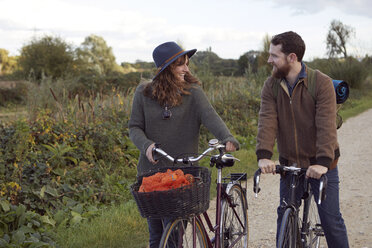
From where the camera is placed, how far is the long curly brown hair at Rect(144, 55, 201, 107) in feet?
10.7

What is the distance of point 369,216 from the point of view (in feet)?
18.3

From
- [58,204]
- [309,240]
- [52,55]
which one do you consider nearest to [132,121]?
[309,240]

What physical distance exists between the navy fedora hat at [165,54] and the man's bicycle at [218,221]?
65 centimetres

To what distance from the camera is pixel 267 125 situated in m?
3.14

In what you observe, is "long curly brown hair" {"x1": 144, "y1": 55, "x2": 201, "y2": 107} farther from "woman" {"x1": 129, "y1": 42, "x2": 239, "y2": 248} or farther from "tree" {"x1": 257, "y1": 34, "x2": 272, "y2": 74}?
"tree" {"x1": 257, "y1": 34, "x2": 272, "y2": 74}

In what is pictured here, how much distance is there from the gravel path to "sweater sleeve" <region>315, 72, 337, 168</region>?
83.3 inches

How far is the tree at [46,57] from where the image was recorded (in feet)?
100

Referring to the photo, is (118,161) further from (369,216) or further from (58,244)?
(369,216)

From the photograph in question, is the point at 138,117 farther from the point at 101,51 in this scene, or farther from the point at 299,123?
the point at 101,51

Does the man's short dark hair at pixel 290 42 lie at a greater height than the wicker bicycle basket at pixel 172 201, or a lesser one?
greater

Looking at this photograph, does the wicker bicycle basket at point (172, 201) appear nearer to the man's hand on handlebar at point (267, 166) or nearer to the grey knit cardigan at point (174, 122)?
A: the man's hand on handlebar at point (267, 166)

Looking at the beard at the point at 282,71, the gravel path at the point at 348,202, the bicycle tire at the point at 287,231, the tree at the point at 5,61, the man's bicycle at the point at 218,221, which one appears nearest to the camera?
the man's bicycle at the point at 218,221

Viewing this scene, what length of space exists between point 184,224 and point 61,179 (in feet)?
12.1

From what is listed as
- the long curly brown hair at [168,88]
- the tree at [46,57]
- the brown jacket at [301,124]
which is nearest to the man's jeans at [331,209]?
the brown jacket at [301,124]
